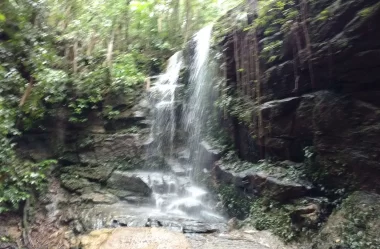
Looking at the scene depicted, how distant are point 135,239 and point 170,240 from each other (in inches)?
26.5

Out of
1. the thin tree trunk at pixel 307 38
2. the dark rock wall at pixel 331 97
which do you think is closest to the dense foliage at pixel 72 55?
the dark rock wall at pixel 331 97

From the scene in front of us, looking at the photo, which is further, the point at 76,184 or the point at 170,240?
the point at 76,184

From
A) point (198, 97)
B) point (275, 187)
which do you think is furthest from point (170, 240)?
point (198, 97)

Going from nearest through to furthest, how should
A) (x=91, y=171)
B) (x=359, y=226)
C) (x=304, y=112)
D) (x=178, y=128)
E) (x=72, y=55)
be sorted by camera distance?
(x=359, y=226) < (x=304, y=112) < (x=91, y=171) < (x=178, y=128) < (x=72, y=55)

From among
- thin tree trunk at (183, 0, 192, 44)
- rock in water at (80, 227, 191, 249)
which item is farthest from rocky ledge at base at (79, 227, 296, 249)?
thin tree trunk at (183, 0, 192, 44)

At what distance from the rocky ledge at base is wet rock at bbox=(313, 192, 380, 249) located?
2.36 feet

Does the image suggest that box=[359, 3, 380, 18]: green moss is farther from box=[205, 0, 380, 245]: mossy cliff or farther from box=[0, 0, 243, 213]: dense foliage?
box=[0, 0, 243, 213]: dense foliage

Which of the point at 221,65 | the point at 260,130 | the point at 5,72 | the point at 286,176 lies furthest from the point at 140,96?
the point at 286,176

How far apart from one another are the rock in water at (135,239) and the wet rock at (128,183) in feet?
9.18

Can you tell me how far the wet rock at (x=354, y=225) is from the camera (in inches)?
181

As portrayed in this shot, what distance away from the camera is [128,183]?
9.69 metres

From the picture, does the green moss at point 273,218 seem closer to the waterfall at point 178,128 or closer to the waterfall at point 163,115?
the waterfall at point 178,128

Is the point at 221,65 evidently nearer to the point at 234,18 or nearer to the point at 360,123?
the point at 234,18

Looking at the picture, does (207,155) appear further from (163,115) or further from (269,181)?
(269,181)
